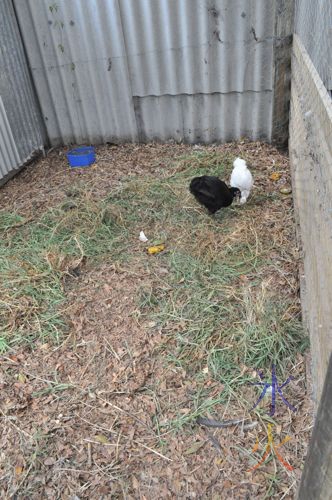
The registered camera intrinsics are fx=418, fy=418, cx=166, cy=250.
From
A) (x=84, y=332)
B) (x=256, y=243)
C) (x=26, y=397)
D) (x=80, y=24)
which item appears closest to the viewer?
(x=26, y=397)

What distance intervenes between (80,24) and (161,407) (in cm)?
419

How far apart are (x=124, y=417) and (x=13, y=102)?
3.86 metres

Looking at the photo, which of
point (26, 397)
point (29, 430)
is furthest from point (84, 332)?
point (29, 430)

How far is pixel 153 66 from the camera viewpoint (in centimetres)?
467

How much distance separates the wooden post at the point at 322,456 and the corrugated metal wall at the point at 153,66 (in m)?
4.11

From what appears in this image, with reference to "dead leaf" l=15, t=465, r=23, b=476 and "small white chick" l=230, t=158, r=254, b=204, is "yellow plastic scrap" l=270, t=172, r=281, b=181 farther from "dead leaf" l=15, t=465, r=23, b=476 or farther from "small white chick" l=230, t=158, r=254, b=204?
"dead leaf" l=15, t=465, r=23, b=476

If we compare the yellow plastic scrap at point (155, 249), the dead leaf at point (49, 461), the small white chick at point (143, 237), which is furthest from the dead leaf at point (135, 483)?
the small white chick at point (143, 237)

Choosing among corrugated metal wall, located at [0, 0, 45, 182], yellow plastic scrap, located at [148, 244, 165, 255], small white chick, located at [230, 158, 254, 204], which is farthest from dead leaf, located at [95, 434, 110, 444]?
corrugated metal wall, located at [0, 0, 45, 182]

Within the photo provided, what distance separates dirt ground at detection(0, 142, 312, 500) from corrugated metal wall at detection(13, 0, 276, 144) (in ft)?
7.61

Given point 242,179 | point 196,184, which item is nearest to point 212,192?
point 196,184

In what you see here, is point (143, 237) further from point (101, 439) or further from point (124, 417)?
point (101, 439)

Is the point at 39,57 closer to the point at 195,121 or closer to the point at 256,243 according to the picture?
the point at 195,121

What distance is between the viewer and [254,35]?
13.9 feet

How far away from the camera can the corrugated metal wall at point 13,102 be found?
4.48m
